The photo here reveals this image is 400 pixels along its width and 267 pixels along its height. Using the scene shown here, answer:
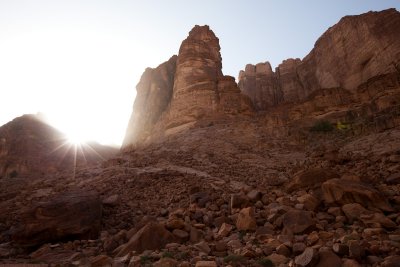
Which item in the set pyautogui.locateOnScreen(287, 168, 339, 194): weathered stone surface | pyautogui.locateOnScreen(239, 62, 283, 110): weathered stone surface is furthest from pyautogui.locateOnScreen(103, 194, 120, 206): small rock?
pyautogui.locateOnScreen(239, 62, 283, 110): weathered stone surface

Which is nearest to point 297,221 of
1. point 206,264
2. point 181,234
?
point 206,264

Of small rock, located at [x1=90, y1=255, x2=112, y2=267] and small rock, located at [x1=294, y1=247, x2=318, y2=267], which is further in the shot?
small rock, located at [x1=90, y1=255, x2=112, y2=267]

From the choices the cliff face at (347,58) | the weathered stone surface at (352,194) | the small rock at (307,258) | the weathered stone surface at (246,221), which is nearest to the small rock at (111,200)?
the weathered stone surface at (246,221)

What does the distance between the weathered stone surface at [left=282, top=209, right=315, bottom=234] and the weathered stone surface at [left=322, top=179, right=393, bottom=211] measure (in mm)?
1242

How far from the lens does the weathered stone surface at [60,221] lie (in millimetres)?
8484

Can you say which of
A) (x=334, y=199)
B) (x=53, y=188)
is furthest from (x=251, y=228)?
(x=53, y=188)

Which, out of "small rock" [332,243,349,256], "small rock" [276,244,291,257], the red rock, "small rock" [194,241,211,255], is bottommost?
"small rock" [194,241,211,255]

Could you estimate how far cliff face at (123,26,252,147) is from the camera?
120ft

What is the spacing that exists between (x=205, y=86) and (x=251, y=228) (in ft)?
106

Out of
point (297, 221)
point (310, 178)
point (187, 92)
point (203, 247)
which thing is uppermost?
point (187, 92)

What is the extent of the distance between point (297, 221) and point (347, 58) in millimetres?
38270

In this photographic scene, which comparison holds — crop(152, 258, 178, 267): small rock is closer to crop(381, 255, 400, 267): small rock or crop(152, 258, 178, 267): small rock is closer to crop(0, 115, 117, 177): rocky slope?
crop(381, 255, 400, 267): small rock

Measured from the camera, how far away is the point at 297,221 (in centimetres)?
649

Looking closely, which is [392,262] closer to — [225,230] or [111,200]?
[225,230]
